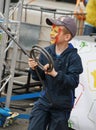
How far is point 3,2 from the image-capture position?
5184 mm

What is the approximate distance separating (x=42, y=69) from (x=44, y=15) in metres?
3.89

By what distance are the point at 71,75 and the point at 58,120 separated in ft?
1.40

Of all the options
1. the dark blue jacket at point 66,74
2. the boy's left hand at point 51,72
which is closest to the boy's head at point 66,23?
the dark blue jacket at point 66,74

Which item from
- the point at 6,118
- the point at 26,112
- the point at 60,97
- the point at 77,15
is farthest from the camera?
the point at 77,15

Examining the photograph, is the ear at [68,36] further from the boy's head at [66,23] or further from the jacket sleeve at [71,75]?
the jacket sleeve at [71,75]

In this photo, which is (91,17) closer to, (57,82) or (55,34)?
(55,34)

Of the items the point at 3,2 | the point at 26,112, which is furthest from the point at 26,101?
the point at 3,2

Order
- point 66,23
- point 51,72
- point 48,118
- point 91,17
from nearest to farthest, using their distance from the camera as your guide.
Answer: point 51,72, point 66,23, point 48,118, point 91,17

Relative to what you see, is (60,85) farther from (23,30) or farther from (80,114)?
(23,30)

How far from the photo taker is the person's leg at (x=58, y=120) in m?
3.55

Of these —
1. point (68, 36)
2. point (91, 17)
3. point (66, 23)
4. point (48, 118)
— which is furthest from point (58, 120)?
point (91, 17)

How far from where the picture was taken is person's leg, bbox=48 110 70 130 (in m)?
Result: 3.55

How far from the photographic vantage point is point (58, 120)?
355 cm

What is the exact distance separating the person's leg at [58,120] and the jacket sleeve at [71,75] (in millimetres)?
285
